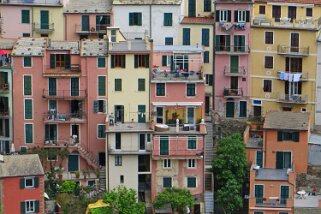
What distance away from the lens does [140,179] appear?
13300 centimetres

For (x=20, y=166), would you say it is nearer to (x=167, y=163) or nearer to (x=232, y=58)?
(x=167, y=163)

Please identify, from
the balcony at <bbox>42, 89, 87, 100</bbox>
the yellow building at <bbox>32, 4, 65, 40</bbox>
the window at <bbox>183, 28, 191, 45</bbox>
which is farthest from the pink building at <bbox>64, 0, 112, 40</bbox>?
the balcony at <bbox>42, 89, 87, 100</bbox>

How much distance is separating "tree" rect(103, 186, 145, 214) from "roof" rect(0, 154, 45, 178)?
6035 mm

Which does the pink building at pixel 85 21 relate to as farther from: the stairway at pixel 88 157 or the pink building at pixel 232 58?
the stairway at pixel 88 157

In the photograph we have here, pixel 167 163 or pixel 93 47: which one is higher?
pixel 93 47

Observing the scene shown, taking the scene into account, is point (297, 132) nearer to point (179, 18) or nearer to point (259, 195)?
point (259, 195)

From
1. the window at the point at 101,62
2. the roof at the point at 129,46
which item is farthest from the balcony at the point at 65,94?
the roof at the point at 129,46

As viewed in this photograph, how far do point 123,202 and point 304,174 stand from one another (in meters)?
16.7

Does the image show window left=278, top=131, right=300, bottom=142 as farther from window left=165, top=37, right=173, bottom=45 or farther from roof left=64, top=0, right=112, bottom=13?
roof left=64, top=0, right=112, bottom=13

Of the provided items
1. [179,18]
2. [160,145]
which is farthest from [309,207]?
[179,18]

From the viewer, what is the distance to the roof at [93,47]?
133500 millimetres

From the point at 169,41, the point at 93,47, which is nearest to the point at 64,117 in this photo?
the point at 93,47

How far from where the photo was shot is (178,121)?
13275cm

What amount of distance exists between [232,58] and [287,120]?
30.7 feet
